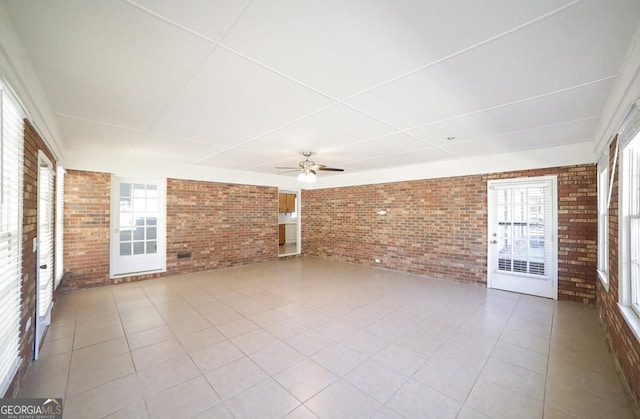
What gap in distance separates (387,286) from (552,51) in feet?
13.7

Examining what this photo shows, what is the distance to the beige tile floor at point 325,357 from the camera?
1949 mm

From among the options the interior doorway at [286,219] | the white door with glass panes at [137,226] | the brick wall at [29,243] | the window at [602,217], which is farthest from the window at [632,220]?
the interior doorway at [286,219]

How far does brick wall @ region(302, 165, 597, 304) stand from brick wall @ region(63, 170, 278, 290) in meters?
1.68

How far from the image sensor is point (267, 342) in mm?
2869

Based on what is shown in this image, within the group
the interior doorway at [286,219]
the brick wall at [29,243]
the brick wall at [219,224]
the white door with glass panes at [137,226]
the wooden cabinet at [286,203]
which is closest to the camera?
the brick wall at [29,243]

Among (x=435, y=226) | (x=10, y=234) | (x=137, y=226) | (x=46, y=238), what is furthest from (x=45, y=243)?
(x=435, y=226)

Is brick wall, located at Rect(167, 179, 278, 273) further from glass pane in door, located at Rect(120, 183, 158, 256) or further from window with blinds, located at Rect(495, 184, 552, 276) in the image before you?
window with blinds, located at Rect(495, 184, 552, 276)

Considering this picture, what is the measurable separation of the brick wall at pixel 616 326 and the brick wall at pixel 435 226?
43.8 inches

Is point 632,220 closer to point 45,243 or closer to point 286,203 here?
point 45,243

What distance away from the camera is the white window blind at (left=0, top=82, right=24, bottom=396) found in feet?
5.88

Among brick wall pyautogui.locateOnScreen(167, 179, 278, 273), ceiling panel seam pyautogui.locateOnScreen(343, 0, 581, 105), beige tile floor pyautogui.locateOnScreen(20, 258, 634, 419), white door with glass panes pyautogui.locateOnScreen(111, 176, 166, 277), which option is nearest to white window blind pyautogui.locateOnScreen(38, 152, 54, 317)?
beige tile floor pyautogui.locateOnScreen(20, 258, 634, 419)

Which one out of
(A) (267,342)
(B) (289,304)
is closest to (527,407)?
(A) (267,342)

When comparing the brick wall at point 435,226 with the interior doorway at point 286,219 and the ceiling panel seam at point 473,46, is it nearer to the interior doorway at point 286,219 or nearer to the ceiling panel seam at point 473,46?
the interior doorway at point 286,219

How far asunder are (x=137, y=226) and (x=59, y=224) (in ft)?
4.06
